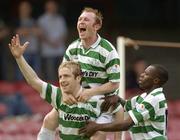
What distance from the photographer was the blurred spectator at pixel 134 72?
15664mm

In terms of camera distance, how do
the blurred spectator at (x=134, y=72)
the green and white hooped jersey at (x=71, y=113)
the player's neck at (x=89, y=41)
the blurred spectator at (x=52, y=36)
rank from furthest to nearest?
the blurred spectator at (x=52, y=36) → the blurred spectator at (x=134, y=72) → the player's neck at (x=89, y=41) → the green and white hooped jersey at (x=71, y=113)

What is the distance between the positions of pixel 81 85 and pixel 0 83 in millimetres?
7813

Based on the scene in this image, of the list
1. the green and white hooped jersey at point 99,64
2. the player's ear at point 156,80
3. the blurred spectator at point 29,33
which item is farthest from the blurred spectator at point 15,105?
the player's ear at point 156,80

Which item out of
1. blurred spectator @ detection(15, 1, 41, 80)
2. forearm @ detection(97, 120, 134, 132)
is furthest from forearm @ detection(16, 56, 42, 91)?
blurred spectator @ detection(15, 1, 41, 80)

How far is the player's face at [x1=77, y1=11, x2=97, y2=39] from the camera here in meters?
9.48

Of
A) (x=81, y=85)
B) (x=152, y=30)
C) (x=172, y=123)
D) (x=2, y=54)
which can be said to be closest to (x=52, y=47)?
(x=2, y=54)

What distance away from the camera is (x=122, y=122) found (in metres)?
9.21

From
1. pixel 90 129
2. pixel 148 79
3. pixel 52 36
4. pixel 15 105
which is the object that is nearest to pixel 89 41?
pixel 148 79

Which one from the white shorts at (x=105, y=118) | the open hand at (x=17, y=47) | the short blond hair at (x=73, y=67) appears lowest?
the white shorts at (x=105, y=118)

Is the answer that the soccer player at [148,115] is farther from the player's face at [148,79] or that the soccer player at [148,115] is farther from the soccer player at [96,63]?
the soccer player at [96,63]

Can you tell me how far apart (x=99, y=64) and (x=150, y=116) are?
2.28ft

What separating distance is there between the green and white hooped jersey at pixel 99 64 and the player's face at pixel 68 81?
0.91 feet

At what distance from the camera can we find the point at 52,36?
1659 centimetres

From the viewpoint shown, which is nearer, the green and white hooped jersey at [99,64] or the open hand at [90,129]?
the open hand at [90,129]
